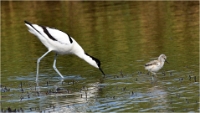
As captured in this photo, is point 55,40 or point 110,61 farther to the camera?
point 110,61

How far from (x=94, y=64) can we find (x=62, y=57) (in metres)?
2.45

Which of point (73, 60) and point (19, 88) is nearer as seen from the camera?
point (19, 88)

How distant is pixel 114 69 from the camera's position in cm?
1267

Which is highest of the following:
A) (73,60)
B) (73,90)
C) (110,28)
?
(110,28)

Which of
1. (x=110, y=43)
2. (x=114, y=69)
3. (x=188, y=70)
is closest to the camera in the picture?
→ (x=188, y=70)

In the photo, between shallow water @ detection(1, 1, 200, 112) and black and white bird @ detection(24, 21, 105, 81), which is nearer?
shallow water @ detection(1, 1, 200, 112)

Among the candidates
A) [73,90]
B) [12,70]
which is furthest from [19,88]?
[12,70]

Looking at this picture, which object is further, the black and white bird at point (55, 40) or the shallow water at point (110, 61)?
the black and white bird at point (55, 40)

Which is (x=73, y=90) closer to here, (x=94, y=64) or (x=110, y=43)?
(x=94, y=64)

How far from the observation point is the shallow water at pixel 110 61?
9656 mm

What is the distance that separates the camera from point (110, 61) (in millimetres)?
13664

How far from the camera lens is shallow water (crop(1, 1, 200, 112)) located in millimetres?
9656

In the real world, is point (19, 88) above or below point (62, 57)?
below

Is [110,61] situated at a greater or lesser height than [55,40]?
lesser
